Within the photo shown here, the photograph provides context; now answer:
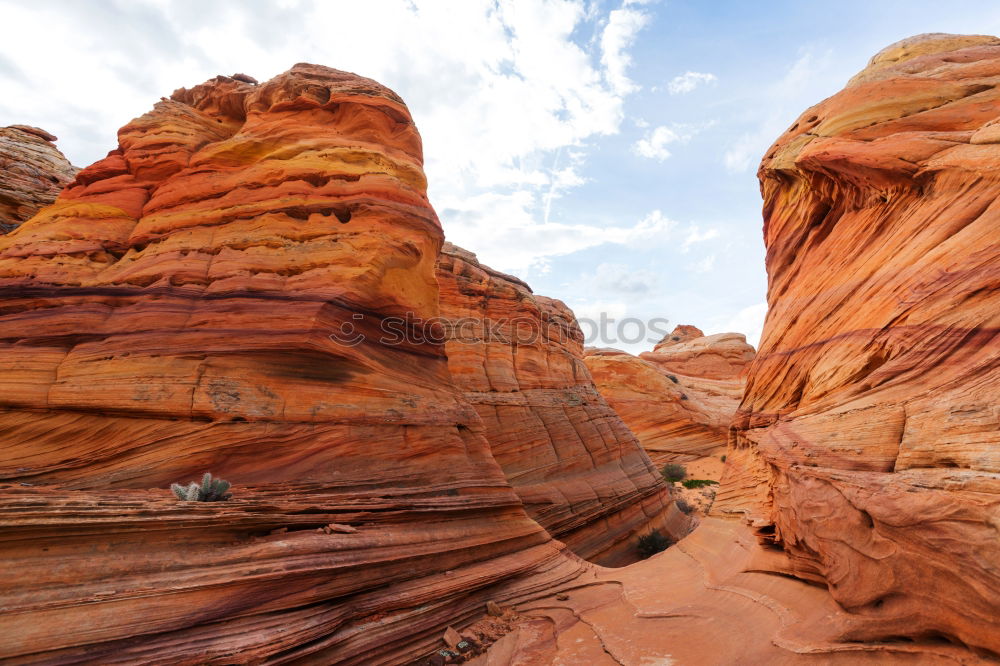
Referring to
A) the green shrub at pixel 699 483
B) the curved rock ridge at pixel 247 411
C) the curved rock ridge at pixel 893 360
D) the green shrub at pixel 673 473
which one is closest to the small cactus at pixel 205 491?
the curved rock ridge at pixel 247 411

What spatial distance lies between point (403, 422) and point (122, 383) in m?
4.98

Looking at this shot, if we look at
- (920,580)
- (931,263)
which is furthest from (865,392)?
(920,580)

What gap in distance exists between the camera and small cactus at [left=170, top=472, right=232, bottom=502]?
5945mm

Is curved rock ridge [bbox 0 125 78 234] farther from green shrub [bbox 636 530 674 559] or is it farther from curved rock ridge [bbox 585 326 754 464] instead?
curved rock ridge [bbox 585 326 754 464]

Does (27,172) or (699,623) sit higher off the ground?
(27,172)

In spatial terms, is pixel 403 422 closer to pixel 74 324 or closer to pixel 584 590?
pixel 584 590

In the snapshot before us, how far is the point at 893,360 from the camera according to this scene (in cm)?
630

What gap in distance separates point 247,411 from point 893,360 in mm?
10417

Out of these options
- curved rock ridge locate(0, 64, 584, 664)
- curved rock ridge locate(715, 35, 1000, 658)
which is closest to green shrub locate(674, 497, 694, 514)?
curved rock ridge locate(715, 35, 1000, 658)

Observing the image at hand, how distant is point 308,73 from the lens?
12242 mm

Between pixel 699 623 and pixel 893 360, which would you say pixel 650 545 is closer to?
pixel 699 623

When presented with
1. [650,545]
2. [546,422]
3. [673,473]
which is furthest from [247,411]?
[673,473]

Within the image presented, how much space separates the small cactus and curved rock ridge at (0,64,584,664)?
0.68 feet

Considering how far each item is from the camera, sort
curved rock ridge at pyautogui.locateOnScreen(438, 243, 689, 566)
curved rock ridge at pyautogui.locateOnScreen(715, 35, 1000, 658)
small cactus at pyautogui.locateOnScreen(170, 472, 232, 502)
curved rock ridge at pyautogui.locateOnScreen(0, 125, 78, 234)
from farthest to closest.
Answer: curved rock ridge at pyautogui.locateOnScreen(0, 125, 78, 234)
curved rock ridge at pyautogui.locateOnScreen(438, 243, 689, 566)
small cactus at pyautogui.locateOnScreen(170, 472, 232, 502)
curved rock ridge at pyautogui.locateOnScreen(715, 35, 1000, 658)
